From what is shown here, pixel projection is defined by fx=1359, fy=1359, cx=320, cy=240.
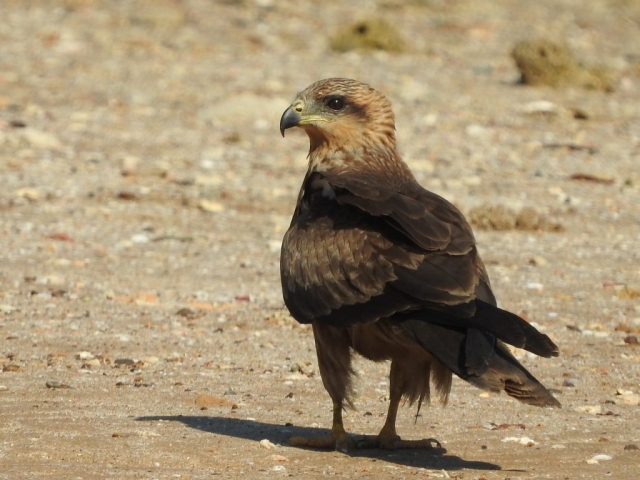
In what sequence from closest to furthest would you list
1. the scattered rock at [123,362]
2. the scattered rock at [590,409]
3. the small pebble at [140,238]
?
the scattered rock at [590,409]
the scattered rock at [123,362]
the small pebble at [140,238]

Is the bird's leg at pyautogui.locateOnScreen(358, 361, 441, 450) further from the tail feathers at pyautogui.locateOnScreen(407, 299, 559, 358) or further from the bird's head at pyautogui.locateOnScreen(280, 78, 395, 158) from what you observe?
the bird's head at pyautogui.locateOnScreen(280, 78, 395, 158)

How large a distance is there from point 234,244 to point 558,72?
12.1 metres

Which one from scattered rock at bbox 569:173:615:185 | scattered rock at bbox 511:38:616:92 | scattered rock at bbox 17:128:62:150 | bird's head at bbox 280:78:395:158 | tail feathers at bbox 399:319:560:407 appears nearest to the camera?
tail feathers at bbox 399:319:560:407

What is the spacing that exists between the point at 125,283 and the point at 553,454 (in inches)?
197

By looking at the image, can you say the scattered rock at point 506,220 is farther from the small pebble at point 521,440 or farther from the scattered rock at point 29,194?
the small pebble at point 521,440

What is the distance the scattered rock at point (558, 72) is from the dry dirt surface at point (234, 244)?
0.35 meters

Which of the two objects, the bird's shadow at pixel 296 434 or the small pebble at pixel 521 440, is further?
Answer: the small pebble at pixel 521 440

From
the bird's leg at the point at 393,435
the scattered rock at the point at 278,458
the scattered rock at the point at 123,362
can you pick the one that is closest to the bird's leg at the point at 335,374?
the bird's leg at the point at 393,435

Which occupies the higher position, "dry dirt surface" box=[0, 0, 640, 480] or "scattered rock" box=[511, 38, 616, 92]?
"scattered rock" box=[511, 38, 616, 92]

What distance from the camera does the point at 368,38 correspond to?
2612 centimetres

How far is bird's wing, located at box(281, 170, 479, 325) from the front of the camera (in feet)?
20.0

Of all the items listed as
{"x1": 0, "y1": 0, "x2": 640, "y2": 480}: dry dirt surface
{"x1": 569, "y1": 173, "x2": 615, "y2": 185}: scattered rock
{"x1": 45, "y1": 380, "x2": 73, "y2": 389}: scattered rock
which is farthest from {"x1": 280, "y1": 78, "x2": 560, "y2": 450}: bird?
{"x1": 569, "y1": 173, "x2": 615, "y2": 185}: scattered rock

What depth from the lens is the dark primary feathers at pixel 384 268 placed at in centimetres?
593

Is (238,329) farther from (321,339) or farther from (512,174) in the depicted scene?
(512,174)
